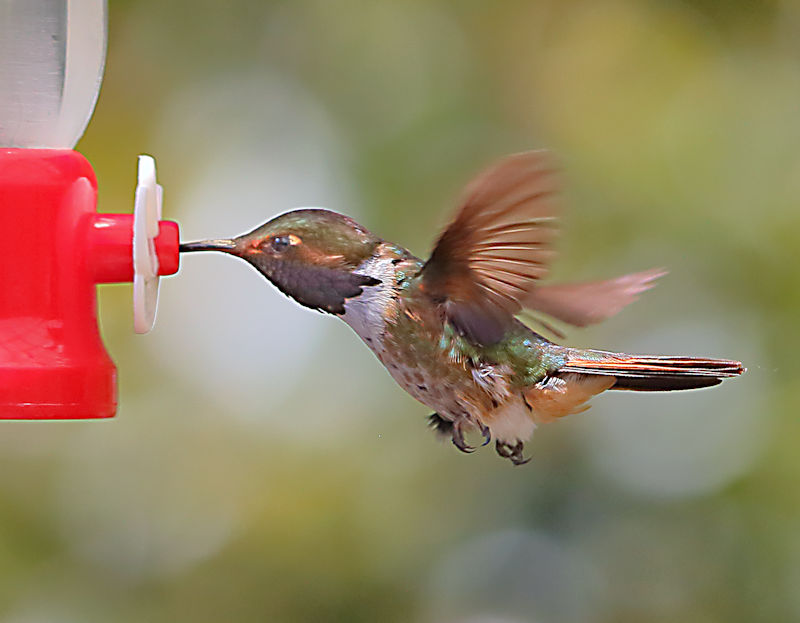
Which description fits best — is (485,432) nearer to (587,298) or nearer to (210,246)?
(587,298)

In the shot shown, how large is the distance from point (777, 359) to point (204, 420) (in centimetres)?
197

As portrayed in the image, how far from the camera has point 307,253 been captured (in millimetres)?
1516

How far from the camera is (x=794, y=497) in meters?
3.26

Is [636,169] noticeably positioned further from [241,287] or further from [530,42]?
[241,287]

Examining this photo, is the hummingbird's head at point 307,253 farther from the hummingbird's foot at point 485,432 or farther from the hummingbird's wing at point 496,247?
the hummingbird's foot at point 485,432

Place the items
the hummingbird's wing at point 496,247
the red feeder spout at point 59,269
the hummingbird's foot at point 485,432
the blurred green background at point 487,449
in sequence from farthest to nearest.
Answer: the blurred green background at point 487,449
the hummingbird's foot at point 485,432
the red feeder spout at point 59,269
the hummingbird's wing at point 496,247

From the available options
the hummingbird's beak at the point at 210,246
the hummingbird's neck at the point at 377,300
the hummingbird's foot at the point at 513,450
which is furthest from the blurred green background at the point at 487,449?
the hummingbird's beak at the point at 210,246

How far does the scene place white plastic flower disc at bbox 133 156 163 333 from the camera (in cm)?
140

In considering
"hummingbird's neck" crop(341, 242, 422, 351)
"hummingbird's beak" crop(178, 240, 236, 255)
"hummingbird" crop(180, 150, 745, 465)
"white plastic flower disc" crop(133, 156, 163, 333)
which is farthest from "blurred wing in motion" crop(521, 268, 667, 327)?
"white plastic flower disc" crop(133, 156, 163, 333)

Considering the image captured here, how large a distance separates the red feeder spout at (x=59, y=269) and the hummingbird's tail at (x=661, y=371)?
0.71 metres

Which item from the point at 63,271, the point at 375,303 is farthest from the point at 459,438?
the point at 63,271

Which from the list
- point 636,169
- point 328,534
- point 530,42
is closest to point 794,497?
point 636,169

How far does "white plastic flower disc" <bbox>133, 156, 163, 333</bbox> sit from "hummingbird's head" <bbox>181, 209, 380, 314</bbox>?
60 millimetres

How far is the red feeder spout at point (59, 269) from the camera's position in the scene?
1.46 m
